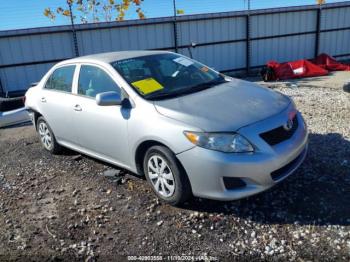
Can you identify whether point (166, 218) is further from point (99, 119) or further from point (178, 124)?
point (99, 119)

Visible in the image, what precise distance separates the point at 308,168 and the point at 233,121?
5.07ft

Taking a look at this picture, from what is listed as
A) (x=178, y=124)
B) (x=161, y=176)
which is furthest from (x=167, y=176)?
(x=178, y=124)

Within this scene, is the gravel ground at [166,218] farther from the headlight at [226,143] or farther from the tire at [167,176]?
the headlight at [226,143]

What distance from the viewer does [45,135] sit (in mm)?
5863

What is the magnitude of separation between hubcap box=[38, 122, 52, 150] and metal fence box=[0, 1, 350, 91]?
246 inches

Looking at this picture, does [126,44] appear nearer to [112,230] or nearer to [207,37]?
[207,37]

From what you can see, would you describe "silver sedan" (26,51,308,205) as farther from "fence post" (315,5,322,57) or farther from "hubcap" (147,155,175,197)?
"fence post" (315,5,322,57)

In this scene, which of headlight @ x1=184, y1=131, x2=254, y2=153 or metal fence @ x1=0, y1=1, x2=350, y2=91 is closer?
headlight @ x1=184, y1=131, x2=254, y2=153

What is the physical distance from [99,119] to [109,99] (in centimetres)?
46

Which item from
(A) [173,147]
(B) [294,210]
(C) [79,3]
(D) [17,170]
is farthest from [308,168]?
(C) [79,3]

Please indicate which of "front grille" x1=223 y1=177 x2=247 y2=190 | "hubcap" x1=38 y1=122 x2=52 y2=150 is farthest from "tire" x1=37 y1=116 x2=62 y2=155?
"front grille" x1=223 y1=177 x2=247 y2=190

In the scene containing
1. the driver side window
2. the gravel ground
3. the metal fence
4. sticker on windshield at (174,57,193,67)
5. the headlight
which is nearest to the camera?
the gravel ground

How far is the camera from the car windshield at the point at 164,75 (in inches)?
163

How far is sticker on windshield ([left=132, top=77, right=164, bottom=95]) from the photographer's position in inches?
161
